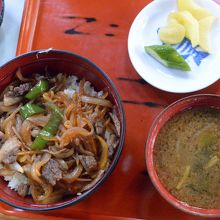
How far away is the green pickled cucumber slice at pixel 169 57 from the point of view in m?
1.71

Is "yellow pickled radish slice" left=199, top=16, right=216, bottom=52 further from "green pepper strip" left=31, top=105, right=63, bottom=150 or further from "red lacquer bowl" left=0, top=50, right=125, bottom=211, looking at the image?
"green pepper strip" left=31, top=105, right=63, bottom=150

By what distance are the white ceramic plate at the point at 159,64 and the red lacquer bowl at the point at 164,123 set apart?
0.58 feet

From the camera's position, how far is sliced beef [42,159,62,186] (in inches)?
58.0

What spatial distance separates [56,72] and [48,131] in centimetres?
30

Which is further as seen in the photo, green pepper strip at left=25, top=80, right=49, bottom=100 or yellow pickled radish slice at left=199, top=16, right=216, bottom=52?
yellow pickled radish slice at left=199, top=16, right=216, bottom=52

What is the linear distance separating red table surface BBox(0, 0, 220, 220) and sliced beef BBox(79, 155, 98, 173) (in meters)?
0.17

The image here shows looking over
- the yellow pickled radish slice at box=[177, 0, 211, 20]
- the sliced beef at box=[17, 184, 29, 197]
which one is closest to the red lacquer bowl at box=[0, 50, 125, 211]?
the sliced beef at box=[17, 184, 29, 197]

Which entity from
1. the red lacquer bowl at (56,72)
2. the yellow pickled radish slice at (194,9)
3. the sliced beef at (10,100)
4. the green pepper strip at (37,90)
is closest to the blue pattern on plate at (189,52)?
the yellow pickled radish slice at (194,9)

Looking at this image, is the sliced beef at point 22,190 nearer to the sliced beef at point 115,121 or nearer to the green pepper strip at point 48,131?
the green pepper strip at point 48,131

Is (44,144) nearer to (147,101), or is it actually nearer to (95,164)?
(95,164)

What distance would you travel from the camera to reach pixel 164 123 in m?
1.51

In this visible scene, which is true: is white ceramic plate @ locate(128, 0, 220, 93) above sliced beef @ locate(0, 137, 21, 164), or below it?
above

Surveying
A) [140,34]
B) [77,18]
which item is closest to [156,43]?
[140,34]

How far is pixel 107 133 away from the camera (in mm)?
1586
